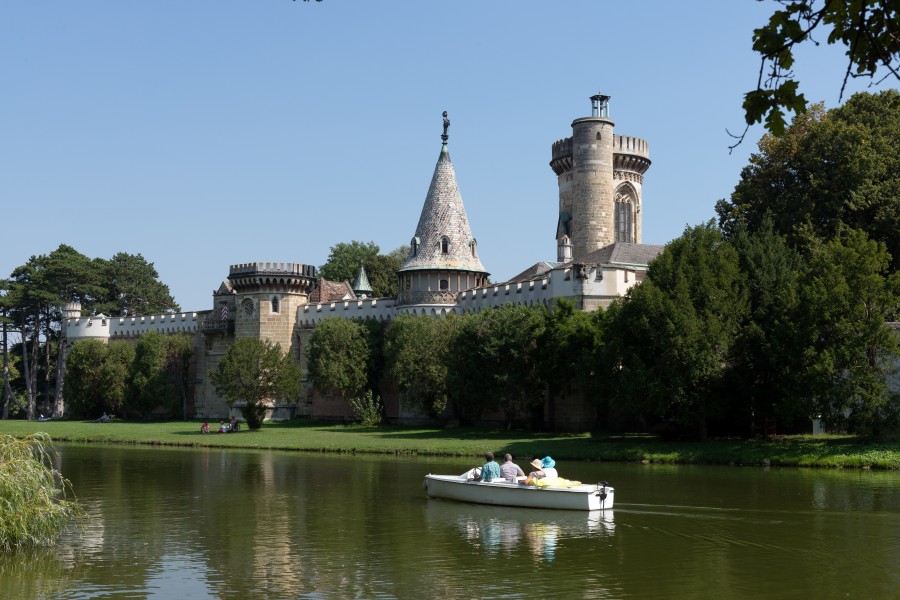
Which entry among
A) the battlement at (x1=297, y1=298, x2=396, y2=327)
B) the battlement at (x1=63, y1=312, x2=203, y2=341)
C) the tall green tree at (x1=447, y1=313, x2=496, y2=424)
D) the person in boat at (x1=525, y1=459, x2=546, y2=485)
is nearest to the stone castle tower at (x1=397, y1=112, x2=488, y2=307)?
the battlement at (x1=297, y1=298, x2=396, y2=327)

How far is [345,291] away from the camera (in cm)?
7812

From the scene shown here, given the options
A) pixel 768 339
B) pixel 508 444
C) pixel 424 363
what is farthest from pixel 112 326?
pixel 768 339

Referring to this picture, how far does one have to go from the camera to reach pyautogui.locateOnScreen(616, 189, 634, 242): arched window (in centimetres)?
7006

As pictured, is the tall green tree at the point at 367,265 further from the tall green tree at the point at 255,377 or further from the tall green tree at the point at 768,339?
the tall green tree at the point at 768,339

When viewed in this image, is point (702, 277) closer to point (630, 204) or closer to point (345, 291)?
point (630, 204)

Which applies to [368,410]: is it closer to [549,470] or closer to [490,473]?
[490,473]

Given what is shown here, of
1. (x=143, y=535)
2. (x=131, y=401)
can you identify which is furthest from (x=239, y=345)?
(x=143, y=535)

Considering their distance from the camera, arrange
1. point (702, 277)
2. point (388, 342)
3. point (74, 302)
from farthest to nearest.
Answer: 1. point (74, 302)
2. point (388, 342)
3. point (702, 277)

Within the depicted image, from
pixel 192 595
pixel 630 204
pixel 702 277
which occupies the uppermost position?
pixel 630 204

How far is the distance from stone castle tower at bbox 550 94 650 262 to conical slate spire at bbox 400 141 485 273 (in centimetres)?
820

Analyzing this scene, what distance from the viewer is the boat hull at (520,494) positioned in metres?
24.1

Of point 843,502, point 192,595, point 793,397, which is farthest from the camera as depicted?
point 793,397

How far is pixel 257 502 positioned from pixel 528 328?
74.1 feet

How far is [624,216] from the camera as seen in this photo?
231ft
